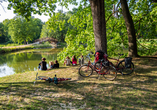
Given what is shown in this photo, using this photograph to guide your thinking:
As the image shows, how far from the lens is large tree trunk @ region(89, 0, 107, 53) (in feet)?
20.2

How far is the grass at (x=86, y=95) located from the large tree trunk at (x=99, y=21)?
200 centimetres

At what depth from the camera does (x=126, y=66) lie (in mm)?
5887

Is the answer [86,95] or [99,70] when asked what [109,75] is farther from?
[86,95]

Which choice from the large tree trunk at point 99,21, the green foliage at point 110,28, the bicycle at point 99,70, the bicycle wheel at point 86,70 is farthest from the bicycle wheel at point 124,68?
the green foliage at point 110,28

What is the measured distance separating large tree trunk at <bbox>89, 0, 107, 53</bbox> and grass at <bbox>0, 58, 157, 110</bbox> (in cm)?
200

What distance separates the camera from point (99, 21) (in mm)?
6320

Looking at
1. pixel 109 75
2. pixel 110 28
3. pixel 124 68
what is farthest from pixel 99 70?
pixel 110 28

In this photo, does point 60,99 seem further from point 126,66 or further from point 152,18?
point 152,18

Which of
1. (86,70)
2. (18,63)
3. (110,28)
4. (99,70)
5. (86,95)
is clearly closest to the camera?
(86,95)

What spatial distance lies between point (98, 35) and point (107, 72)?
202 cm

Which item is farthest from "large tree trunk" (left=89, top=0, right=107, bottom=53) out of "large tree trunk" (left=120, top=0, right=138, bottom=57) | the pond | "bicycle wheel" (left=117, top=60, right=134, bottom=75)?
the pond

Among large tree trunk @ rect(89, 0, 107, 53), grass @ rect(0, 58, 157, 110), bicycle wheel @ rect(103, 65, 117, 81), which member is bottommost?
grass @ rect(0, 58, 157, 110)

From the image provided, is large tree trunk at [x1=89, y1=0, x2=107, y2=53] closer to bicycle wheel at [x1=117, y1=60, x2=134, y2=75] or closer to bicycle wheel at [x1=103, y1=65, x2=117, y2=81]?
bicycle wheel at [x1=117, y1=60, x2=134, y2=75]

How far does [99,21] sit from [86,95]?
151 inches
